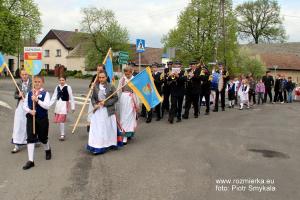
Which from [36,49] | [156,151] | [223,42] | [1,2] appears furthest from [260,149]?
[1,2]

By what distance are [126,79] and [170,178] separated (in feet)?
13.5

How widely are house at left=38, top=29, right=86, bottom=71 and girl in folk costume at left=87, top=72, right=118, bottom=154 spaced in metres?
63.9

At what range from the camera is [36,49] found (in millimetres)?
10852

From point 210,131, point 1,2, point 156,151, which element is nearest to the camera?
point 156,151

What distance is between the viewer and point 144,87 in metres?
10.1

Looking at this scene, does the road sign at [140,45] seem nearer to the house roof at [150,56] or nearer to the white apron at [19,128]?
the white apron at [19,128]

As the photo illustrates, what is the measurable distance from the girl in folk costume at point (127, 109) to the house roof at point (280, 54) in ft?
185

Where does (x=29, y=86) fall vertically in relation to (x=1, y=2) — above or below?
below

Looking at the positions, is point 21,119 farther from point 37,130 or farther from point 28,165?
point 28,165

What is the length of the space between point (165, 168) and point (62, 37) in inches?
2919

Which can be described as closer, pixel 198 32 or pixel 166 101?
pixel 166 101

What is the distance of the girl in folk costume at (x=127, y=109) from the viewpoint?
33.2 feet

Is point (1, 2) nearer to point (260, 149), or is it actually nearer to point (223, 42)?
point (223, 42)

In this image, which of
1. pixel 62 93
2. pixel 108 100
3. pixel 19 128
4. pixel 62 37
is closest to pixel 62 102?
pixel 62 93
